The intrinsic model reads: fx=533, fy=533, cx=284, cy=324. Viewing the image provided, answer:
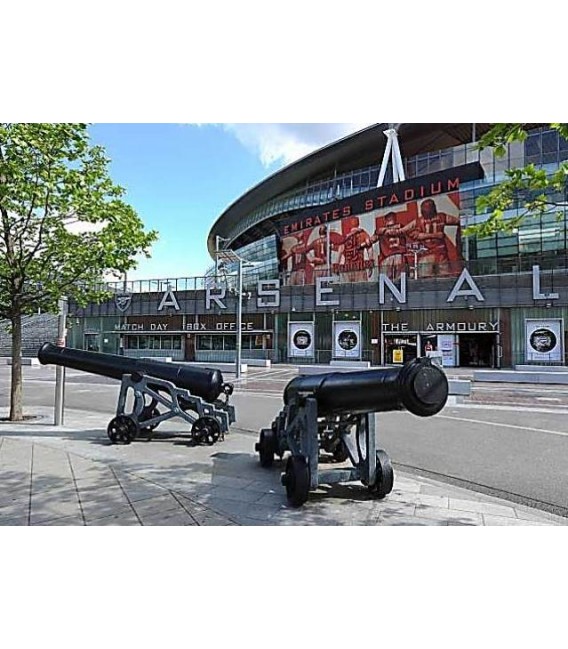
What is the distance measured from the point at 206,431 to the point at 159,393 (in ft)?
3.84

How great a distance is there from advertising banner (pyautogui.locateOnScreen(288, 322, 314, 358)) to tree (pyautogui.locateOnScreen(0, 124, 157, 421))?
25.3 meters

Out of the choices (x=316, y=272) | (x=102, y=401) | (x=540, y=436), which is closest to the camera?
(x=540, y=436)

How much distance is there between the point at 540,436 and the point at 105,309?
3953 cm

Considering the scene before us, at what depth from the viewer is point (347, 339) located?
35.2 metres

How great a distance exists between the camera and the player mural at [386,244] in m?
37.8

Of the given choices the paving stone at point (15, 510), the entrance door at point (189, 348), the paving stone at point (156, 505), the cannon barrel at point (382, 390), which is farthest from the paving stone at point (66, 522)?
the entrance door at point (189, 348)

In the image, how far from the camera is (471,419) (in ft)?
41.0

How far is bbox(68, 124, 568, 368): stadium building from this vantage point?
31.0 meters

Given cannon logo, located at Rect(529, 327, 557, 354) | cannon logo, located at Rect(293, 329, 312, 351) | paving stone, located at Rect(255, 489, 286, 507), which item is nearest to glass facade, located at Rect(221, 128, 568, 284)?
cannon logo, located at Rect(529, 327, 557, 354)

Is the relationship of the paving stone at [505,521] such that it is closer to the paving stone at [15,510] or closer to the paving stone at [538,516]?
the paving stone at [538,516]

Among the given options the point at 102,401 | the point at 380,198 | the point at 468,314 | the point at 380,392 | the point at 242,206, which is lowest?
the point at 102,401

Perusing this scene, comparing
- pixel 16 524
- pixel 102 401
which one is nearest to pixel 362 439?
pixel 16 524

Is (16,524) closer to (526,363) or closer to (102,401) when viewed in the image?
(102,401)

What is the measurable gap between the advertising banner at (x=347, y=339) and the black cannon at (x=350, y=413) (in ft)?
92.8
